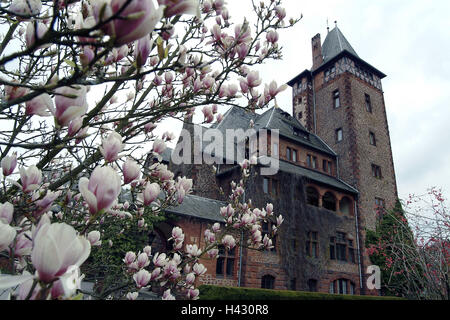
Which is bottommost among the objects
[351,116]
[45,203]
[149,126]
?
[45,203]

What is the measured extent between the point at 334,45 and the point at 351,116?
24.3 feet

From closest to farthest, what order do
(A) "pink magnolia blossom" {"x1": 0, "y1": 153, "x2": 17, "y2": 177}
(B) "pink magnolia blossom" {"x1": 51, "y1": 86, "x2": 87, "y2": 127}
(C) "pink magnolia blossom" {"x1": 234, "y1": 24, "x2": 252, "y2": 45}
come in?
(B) "pink magnolia blossom" {"x1": 51, "y1": 86, "x2": 87, "y2": 127}
(A) "pink magnolia blossom" {"x1": 0, "y1": 153, "x2": 17, "y2": 177}
(C) "pink magnolia blossom" {"x1": 234, "y1": 24, "x2": 252, "y2": 45}

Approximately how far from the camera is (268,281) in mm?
13688

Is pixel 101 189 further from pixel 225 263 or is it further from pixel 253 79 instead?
pixel 225 263

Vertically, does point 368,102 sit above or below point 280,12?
above

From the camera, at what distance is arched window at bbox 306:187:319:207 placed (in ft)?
56.3

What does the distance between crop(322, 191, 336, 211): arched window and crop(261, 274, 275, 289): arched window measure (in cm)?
662

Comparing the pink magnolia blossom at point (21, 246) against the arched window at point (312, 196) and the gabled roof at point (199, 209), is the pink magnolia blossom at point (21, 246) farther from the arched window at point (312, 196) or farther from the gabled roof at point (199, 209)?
the arched window at point (312, 196)

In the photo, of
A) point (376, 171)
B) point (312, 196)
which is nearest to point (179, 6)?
point (312, 196)

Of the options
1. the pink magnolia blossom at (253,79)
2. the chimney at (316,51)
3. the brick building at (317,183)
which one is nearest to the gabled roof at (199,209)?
the brick building at (317,183)

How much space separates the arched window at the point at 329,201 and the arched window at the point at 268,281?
6.62 meters

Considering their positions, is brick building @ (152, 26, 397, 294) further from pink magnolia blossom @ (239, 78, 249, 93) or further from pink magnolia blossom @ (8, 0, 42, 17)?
pink magnolia blossom @ (8, 0, 42, 17)

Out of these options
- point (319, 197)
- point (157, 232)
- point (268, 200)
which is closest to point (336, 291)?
point (319, 197)

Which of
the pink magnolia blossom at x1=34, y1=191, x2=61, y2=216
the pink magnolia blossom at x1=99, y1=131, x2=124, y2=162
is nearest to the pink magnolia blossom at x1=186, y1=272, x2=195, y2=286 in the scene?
the pink magnolia blossom at x1=34, y1=191, x2=61, y2=216
